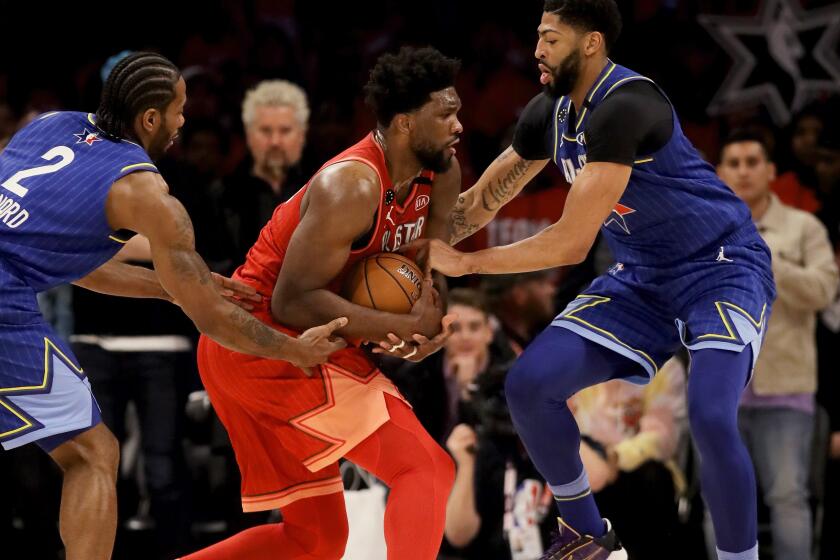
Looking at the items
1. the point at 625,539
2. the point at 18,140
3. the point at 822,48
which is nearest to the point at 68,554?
the point at 18,140

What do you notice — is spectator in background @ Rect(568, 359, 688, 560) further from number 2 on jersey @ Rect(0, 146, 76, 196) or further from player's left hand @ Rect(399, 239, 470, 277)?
number 2 on jersey @ Rect(0, 146, 76, 196)

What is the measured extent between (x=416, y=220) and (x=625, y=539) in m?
2.29

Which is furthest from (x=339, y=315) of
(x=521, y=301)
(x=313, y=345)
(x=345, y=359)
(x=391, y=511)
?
(x=521, y=301)

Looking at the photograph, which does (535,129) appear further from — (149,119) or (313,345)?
(149,119)

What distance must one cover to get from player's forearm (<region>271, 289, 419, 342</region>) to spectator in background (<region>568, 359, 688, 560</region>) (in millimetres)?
2005

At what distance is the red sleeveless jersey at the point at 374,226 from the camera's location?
4.71m

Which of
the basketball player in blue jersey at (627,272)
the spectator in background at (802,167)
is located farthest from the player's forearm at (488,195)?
the spectator in background at (802,167)

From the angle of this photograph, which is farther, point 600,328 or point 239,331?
point 600,328

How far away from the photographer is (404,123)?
476 centimetres

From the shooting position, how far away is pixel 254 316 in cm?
471

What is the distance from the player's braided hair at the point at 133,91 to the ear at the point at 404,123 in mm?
799

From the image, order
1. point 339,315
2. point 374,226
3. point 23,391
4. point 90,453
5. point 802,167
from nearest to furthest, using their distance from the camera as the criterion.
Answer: point 23,391 → point 90,453 → point 339,315 → point 374,226 → point 802,167

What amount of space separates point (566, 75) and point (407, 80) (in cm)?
60

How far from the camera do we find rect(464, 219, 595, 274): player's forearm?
4715mm
